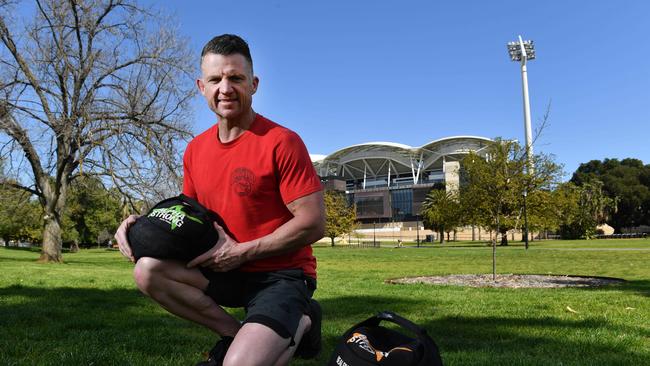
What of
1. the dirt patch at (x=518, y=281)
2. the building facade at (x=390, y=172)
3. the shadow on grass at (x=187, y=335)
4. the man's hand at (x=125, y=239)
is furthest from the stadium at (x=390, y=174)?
the man's hand at (x=125, y=239)

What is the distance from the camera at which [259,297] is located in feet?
8.71

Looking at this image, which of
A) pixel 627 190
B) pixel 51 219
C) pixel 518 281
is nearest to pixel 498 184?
pixel 518 281

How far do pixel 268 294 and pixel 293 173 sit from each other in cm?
61

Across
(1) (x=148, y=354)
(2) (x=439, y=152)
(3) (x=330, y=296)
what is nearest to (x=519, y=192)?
(3) (x=330, y=296)

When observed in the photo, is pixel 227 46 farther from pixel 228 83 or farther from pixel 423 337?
pixel 423 337

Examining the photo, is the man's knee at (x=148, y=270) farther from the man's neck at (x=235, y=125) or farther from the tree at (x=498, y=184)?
the tree at (x=498, y=184)

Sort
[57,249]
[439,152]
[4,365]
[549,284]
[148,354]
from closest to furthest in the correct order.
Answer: [4,365] → [148,354] → [549,284] → [57,249] → [439,152]

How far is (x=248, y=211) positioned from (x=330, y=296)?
5470 mm

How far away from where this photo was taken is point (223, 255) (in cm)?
264

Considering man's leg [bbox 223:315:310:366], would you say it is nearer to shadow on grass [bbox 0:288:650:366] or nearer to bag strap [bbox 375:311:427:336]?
bag strap [bbox 375:311:427:336]

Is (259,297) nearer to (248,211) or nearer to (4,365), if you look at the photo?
(248,211)

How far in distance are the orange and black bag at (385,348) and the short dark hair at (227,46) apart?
152 cm

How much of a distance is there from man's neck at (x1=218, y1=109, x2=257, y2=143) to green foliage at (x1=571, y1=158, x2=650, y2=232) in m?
82.6

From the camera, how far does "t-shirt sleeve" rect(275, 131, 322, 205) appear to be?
8.69ft
